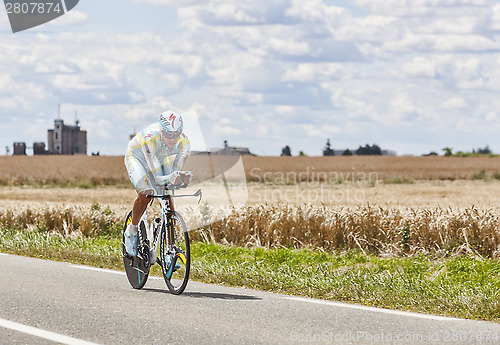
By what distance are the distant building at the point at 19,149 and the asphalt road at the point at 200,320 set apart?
78414mm

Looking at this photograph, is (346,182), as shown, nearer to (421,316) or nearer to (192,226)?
(192,226)

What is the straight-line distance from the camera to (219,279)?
11055 mm

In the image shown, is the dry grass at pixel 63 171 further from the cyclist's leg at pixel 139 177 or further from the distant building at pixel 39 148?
the cyclist's leg at pixel 139 177

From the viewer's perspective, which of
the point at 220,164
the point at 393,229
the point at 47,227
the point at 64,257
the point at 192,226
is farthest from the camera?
the point at 220,164

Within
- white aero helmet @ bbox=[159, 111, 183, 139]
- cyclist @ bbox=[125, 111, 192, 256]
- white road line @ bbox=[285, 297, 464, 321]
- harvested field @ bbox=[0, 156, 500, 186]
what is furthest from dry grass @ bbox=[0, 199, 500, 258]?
harvested field @ bbox=[0, 156, 500, 186]

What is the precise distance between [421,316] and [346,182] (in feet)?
170

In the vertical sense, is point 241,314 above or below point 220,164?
below

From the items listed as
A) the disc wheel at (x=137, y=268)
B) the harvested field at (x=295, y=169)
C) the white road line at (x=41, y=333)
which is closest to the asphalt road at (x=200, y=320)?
the white road line at (x=41, y=333)

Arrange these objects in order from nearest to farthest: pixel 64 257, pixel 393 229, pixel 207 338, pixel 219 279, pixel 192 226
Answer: pixel 207 338 < pixel 219 279 < pixel 64 257 < pixel 393 229 < pixel 192 226

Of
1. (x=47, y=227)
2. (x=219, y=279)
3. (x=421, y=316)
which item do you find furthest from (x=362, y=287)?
(x=47, y=227)

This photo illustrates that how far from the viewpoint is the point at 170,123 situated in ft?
29.6

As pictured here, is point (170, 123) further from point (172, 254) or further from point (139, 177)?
point (172, 254)

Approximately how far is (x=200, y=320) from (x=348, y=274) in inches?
133

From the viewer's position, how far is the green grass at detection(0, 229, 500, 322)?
29.7 feet
